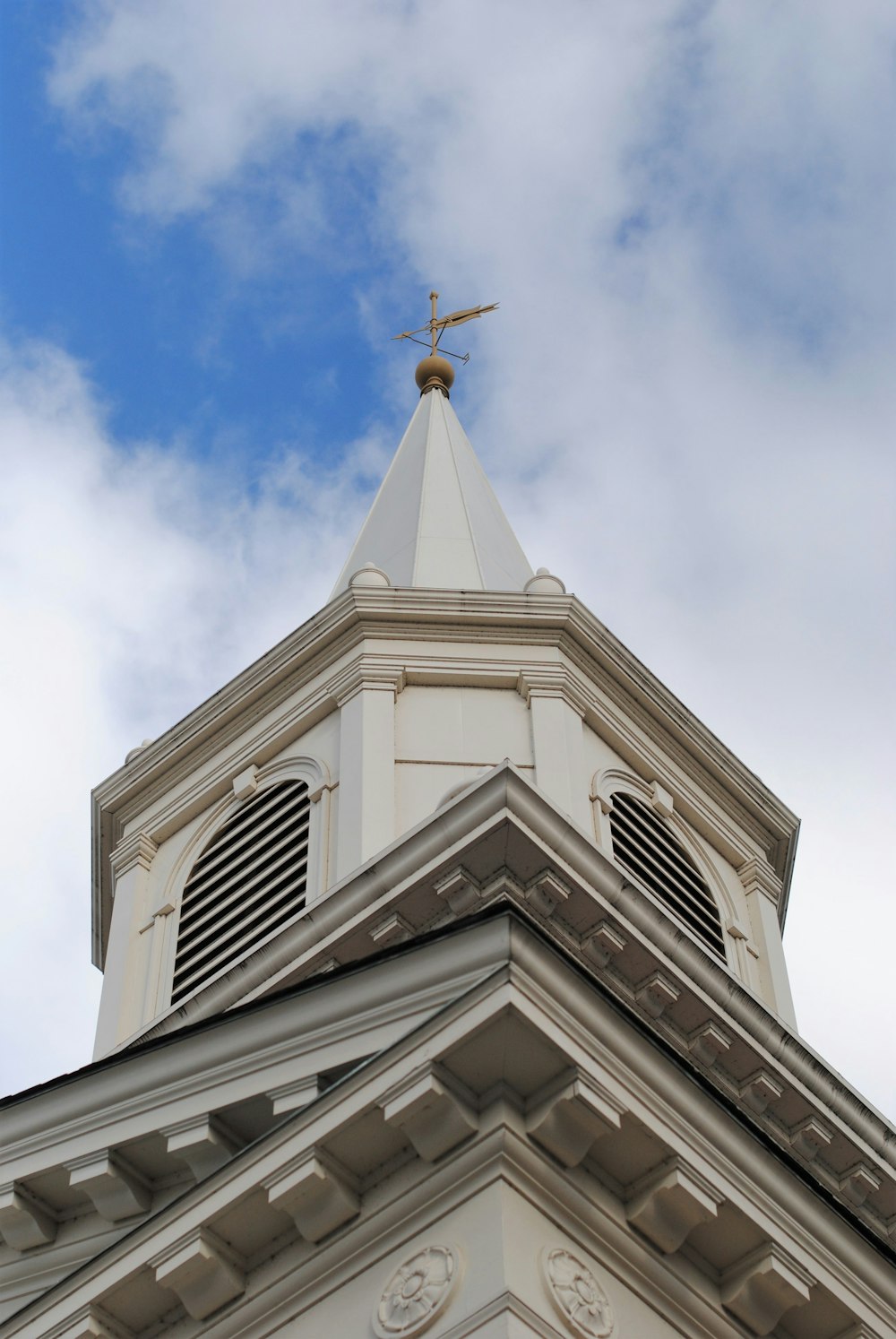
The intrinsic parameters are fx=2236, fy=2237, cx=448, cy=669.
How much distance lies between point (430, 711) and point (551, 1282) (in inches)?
499

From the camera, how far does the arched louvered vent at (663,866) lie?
23250 mm

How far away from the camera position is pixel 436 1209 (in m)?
11.7

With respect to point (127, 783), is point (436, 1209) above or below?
below

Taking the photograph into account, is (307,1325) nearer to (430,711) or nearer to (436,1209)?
(436,1209)

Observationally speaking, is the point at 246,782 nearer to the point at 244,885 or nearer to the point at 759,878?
the point at 244,885

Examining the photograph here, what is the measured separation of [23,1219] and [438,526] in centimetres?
1621

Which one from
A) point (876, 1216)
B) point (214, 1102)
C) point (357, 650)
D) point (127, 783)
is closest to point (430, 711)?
point (357, 650)

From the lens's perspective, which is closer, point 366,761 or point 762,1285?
point 762,1285

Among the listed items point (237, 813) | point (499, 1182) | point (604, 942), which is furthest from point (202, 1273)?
point (237, 813)

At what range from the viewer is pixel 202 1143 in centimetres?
1295

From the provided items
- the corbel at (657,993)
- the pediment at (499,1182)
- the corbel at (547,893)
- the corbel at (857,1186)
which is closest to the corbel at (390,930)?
the corbel at (547,893)

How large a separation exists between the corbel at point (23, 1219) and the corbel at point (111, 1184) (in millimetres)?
374

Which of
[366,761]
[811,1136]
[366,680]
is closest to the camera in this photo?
[811,1136]

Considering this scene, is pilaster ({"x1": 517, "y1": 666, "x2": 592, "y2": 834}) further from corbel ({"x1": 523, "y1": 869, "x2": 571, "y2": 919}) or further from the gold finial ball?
the gold finial ball
